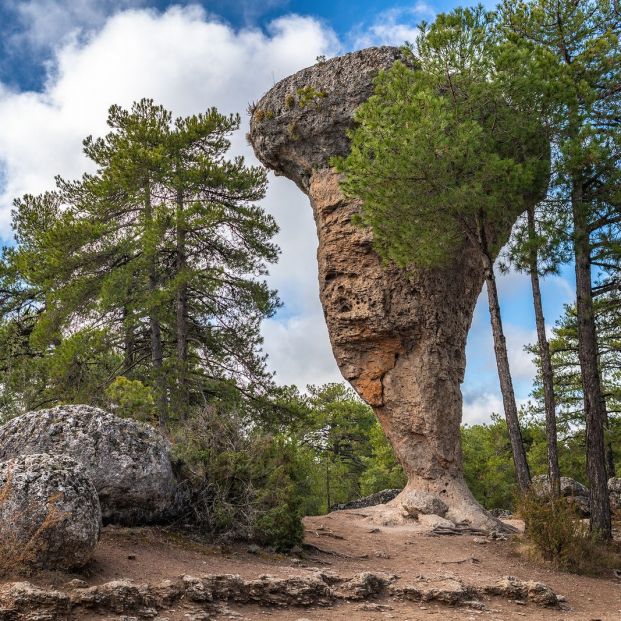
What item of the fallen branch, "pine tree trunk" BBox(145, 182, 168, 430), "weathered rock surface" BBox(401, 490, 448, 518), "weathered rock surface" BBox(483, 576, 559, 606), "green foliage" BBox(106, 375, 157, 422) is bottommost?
the fallen branch

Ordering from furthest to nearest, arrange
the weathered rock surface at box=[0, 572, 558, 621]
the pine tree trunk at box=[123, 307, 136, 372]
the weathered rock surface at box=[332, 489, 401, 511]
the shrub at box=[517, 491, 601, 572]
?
the weathered rock surface at box=[332, 489, 401, 511], the pine tree trunk at box=[123, 307, 136, 372], the shrub at box=[517, 491, 601, 572], the weathered rock surface at box=[0, 572, 558, 621]

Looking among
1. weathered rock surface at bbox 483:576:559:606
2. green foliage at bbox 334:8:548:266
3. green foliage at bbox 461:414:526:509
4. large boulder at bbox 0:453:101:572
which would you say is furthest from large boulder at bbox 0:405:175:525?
green foliage at bbox 461:414:526:509

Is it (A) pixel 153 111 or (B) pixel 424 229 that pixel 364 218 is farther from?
(A) pixel 153 111

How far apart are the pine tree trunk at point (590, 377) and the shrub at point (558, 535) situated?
1.17 metres

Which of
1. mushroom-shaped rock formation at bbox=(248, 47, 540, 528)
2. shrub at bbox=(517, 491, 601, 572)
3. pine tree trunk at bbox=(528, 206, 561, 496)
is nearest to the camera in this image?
shrub at bbox=(517, 491, 601, 572)

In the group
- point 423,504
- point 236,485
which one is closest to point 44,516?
point 236,485

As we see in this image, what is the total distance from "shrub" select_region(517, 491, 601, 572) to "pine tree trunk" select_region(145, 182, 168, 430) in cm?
900

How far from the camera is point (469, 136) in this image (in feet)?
38.3

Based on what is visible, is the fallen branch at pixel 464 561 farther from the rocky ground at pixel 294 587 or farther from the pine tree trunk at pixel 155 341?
the pine tree trunk at pixel 155 341

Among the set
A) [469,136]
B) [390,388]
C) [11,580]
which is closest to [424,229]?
[469,136]

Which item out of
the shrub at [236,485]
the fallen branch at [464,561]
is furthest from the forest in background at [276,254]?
the fallen branch at [464,561]

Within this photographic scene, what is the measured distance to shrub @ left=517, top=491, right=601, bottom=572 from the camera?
34.8 ft

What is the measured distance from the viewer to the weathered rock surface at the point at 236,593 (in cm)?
557

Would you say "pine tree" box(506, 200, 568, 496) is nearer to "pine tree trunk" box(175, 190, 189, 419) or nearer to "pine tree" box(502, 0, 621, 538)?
"pine tree" box(502, 0, 621, 538)
